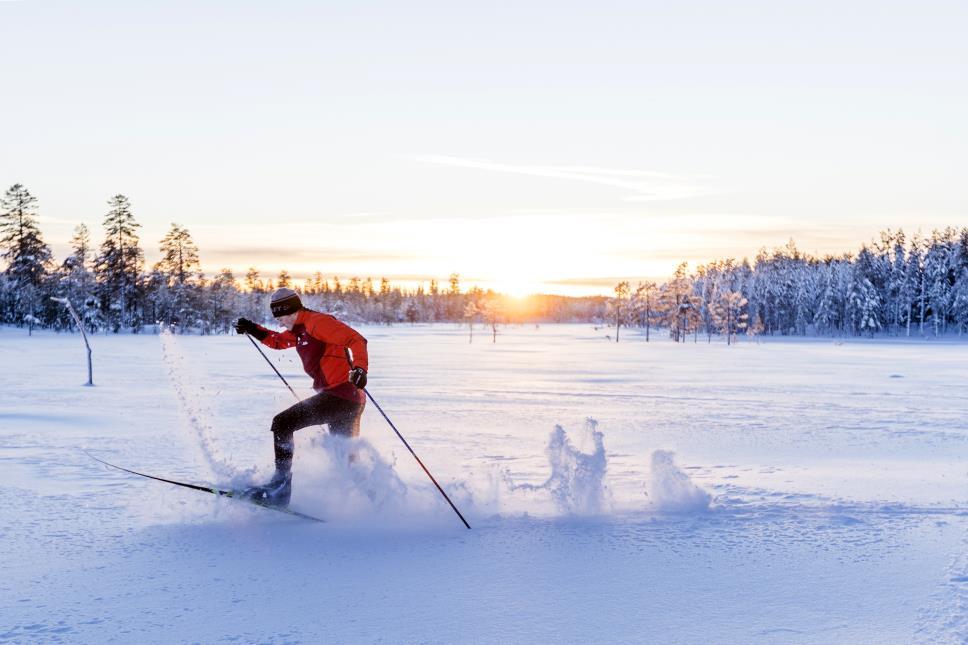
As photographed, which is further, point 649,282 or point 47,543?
point 649,282

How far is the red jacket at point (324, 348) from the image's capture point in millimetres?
5977

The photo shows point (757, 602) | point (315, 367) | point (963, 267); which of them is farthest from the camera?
point (963, 267)

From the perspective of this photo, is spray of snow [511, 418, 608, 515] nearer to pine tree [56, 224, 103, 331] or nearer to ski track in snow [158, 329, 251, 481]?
ski track in snow [158, 329, 251, 481]

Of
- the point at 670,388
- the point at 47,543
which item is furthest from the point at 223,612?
the point at 670,388

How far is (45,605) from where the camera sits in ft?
14.0

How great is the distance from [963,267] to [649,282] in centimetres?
4183

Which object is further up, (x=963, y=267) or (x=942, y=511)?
(x=963, y=267)

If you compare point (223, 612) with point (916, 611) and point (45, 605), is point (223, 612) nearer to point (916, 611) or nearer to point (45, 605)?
point (45, 605)

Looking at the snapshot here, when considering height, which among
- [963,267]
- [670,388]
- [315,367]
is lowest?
[670,388]

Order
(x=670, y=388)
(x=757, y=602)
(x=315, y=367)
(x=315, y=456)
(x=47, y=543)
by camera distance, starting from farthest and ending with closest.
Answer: (x=670, y=388) < (x=315, y=456) < (x=315, y=367) < (x=47, y=543) < (x=757, y=602)

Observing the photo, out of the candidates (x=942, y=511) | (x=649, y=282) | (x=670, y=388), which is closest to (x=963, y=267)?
(x=649, y=282)

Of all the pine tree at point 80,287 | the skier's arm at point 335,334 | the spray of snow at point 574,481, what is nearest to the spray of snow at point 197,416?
the skier's arm at point 335,334

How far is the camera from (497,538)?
5738mm

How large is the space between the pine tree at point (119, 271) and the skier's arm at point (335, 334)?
6980 cm
